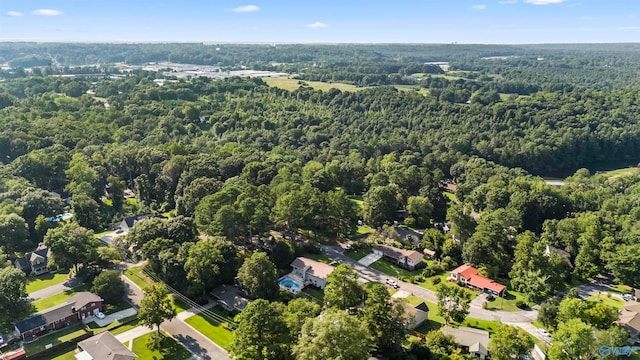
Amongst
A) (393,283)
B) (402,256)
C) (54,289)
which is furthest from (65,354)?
(402,256)

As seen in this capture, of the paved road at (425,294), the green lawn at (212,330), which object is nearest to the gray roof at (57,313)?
the green lawn at (212,330)

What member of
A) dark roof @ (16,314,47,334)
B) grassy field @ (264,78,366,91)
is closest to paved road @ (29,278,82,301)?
dark roof @ (16,314,47,334)

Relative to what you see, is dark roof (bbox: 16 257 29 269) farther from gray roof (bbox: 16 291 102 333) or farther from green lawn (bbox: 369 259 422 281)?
green lawn (bbox: 369 259 422 281)

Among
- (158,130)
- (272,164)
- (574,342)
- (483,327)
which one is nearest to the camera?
(574,342)

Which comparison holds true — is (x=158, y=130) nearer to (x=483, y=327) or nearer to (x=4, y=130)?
(x=4, y=130)

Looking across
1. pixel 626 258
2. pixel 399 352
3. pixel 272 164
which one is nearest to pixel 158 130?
pixel 272 164

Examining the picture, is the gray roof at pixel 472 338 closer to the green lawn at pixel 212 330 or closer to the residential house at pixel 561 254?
the green lawn at pixel 212 330
